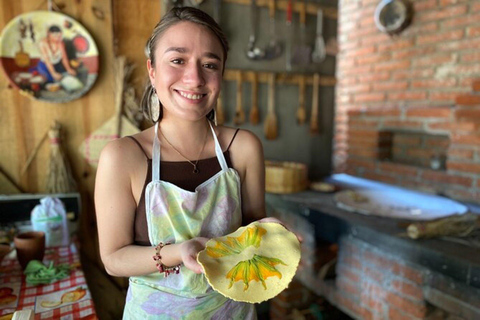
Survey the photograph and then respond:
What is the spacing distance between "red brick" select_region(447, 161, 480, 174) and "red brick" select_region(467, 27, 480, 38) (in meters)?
0.73

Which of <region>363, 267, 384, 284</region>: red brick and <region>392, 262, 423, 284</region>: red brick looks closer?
<region>392, 262, 423, 284</region>: red brick

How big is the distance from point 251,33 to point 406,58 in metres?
1.07

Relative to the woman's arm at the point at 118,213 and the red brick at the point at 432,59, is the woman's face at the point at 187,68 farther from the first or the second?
the red brick at the point at 432,59

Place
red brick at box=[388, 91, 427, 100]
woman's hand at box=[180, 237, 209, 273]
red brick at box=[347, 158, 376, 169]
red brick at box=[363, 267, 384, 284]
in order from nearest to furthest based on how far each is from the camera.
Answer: woman's hand at box=[180, 237, 209, 273] < red brick at box=[363, 267, 384, 284] < red brick at box=[388, 91, 427, 100] < red brick at box=[347, 158, 376, 169]

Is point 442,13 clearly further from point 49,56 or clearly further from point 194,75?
point 49,56

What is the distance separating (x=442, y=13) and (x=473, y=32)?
0.78 feet

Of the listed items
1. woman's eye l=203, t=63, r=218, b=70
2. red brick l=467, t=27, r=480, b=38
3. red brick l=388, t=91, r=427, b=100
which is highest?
red brick l=467, t=27, r=480, b=38

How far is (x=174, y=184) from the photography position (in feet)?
3.11

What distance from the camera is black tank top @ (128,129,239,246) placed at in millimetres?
933

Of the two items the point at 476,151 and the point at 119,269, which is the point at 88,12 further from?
the point at 476,151

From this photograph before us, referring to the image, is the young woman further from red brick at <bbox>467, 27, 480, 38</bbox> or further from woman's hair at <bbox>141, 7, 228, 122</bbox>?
red brick at <bbox>467, 27, 480, 38</bbox>

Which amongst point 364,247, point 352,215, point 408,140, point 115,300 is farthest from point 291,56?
point 115,300

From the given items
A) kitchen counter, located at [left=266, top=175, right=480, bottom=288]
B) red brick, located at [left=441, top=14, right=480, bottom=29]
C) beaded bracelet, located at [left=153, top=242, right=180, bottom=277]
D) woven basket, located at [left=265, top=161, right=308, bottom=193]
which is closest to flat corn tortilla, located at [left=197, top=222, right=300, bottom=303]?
beaded bracelet, located at [left=153, top=242, right=180, bottom=277]

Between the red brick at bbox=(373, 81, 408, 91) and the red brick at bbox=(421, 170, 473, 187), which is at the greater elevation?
the red brick at bbox=(373, 81, 408, 91)
